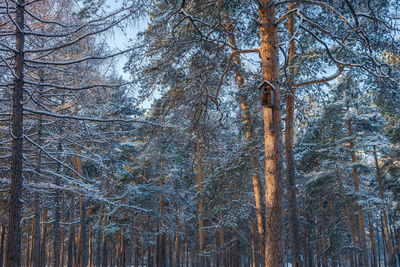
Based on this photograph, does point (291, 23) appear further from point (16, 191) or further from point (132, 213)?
point (132, 213)

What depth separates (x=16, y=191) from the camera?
6621mm

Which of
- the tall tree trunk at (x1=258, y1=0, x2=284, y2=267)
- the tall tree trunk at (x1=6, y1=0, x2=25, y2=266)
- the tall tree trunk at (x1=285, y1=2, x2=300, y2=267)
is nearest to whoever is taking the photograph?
the tall tree trunk at (x1=258, y1=0, x2=284, y2=267)

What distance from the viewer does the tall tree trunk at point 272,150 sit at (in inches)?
241

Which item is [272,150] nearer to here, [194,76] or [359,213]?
[194,76]

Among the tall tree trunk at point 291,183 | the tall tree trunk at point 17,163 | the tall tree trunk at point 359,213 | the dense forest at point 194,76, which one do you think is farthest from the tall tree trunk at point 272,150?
the tall tree trunk at point 359,213

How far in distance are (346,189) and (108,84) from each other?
20703 millimetres

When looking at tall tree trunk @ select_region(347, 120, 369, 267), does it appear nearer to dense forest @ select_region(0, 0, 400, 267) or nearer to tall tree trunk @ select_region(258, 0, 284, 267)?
dense forest @ select_region(0, 0, 400, 267)

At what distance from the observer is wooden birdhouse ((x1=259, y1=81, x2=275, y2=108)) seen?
6441mm

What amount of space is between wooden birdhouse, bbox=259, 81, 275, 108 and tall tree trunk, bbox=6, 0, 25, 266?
5092 millimetres

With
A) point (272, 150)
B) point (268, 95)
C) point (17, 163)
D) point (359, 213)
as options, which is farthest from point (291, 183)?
point (359, 213)

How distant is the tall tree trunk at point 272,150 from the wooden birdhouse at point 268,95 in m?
0.05

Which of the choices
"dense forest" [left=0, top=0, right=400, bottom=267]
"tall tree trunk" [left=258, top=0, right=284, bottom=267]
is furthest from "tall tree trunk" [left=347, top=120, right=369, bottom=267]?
"tall tree trunk" [left=258, top=0, right=284, bottom=267]

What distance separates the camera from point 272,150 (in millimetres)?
6477

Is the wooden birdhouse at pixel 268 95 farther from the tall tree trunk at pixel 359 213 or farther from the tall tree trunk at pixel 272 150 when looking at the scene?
the tall tree trunk at pixel 359 213
